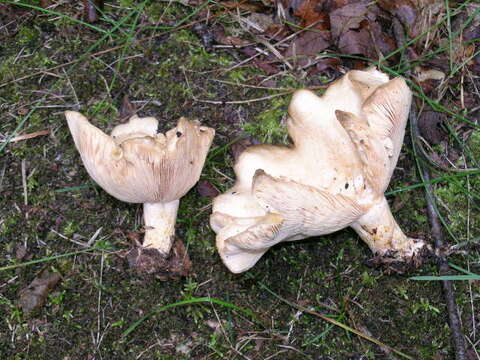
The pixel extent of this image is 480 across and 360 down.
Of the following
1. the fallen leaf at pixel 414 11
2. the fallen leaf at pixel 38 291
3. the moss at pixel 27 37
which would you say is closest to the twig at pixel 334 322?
the fallen leaf at pixel 38 291

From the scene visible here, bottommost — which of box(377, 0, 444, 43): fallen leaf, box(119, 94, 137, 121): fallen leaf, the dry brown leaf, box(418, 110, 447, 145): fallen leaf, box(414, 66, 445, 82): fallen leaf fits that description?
the dry brown leaf

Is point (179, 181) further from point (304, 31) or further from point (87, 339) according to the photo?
point (304, 31)

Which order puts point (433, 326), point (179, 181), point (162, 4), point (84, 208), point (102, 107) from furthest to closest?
point (162, 4), point (102, 107), point (84, 208), point (433, 326), point (179, 181)

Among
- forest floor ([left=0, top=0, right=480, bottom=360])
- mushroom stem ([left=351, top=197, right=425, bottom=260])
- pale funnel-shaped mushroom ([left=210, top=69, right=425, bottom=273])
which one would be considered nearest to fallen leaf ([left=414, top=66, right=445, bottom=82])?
forest floor ([left=0, top=0, right=480, bottom=360])

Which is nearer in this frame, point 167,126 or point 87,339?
point 87,339

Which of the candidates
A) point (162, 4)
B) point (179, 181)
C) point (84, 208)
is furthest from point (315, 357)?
point (162, 4)

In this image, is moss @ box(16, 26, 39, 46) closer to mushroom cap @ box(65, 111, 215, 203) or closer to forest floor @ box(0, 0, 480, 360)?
forest floor @ box(0, 0, 480, 360)

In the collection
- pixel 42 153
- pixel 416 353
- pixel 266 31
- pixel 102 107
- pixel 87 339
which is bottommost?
pixel 87 339
